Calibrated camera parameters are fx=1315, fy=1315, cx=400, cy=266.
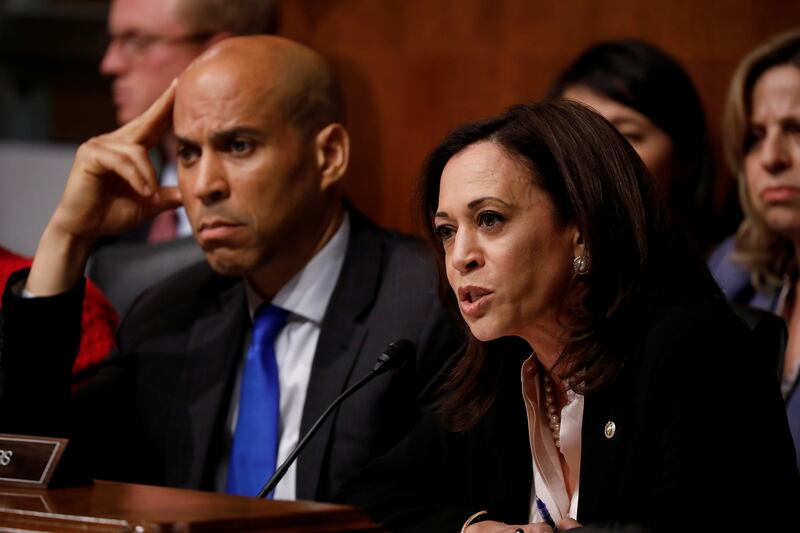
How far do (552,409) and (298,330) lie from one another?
814 mm

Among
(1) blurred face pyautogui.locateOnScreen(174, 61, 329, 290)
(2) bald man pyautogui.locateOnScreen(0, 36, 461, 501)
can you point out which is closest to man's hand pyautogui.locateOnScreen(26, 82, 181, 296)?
(2) bald man pyautogui.locateOnScreen(0, 36, 461, 501)

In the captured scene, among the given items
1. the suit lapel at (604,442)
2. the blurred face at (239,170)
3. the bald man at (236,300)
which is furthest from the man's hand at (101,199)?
the suit lapel at (604,442)

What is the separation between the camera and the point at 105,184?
2797 mm

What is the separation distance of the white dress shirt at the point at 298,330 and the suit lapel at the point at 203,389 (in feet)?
0.12

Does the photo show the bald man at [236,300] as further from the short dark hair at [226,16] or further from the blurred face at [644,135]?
the short dark hair at [226,16]

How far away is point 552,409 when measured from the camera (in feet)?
6.72

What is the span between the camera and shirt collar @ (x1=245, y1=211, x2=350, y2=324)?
2.70m

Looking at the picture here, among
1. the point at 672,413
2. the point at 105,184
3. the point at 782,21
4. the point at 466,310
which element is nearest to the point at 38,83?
the point at 105,184

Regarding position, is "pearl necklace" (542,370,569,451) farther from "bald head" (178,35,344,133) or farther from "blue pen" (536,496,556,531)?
"bald head" (178,35,344,133)

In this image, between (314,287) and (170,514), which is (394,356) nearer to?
(314,287)

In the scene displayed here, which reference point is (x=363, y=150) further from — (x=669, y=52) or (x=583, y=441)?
(x=583, y=441)

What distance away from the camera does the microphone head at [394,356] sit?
2174mm

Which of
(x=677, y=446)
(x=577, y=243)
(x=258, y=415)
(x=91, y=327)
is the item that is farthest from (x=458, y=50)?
(x=677, y=446)

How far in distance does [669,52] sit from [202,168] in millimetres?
1650
